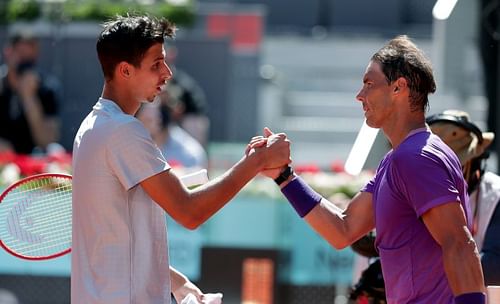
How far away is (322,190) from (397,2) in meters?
→ 10.4

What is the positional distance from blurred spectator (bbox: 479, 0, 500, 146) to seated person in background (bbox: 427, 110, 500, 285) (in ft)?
5.54

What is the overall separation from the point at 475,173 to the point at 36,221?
1882 mm

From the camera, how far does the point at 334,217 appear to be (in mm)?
4285

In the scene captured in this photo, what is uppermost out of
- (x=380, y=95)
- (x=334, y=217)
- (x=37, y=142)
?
(x=380, y=95)

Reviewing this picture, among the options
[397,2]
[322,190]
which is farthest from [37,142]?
[397,2]

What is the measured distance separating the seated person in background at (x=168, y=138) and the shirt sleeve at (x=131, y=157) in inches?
231

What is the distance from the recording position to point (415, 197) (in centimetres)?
360

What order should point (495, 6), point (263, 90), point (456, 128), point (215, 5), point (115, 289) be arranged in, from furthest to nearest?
1. point (215, 5)
2. point (263, 90)
3. point (495, 6)
4. point (456, 128)
5. point (115, 289)

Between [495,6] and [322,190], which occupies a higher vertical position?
[495,6]

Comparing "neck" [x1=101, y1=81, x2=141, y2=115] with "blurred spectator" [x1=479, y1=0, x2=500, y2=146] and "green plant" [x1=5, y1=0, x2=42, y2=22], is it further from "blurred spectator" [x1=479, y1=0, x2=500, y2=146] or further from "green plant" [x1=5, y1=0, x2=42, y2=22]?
"green plant" [x1=5, y1=0, x2=42, y2=22]

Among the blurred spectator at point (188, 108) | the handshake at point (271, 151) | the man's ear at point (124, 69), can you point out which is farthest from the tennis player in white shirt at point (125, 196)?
the blurred spectator at point (188, 108)

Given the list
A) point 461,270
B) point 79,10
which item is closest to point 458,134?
point 461,270

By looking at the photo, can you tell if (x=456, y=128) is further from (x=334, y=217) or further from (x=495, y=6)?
(x=495, y=6)

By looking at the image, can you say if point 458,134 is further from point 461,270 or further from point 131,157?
point 131,157
